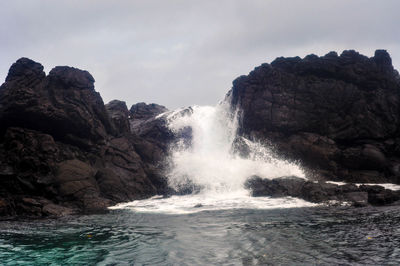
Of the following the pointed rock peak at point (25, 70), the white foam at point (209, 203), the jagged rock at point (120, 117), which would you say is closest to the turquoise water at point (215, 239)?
the white foam at point (209, 203)

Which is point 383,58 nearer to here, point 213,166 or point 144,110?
point 213,166

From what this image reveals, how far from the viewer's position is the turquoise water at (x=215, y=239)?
11.6 metres

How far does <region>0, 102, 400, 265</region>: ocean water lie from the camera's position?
11.7 meters

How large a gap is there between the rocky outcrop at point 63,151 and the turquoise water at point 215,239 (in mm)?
6480

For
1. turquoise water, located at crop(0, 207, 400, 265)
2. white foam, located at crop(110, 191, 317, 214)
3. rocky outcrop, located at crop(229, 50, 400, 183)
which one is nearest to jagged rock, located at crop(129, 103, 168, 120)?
rocky outcrop, located at crop(229, 50, 400, 183)

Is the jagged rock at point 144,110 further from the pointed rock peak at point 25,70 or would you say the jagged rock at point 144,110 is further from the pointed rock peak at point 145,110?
the pointed rock peak at point 25,70

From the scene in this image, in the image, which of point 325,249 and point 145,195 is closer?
point 325,249

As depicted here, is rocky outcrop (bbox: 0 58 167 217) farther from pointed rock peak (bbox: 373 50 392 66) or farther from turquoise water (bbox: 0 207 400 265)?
pointed rock peak (bbox: 373 50 392 66)

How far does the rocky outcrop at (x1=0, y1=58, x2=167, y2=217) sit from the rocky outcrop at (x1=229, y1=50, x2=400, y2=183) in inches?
629

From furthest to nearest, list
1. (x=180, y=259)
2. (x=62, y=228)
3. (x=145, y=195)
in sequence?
(x=145, y=195) < (x=62, y=228) < (x=180, y=259)

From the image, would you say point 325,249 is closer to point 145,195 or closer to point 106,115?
point 145,195

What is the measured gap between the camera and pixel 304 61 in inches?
1724

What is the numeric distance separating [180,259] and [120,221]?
10.3 m

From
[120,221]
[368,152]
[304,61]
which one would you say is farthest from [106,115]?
[368,152]
